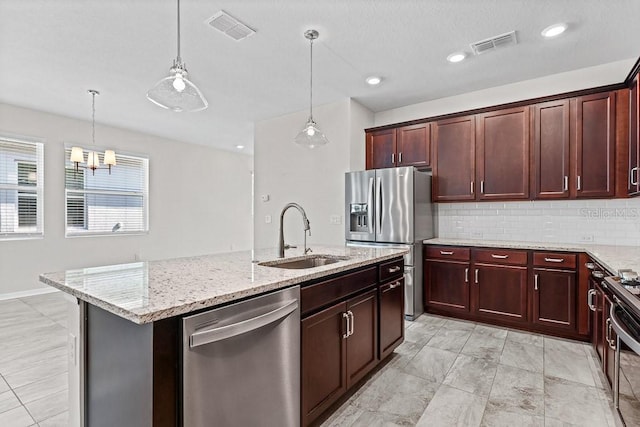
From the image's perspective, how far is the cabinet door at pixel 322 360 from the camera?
1673 millimetres

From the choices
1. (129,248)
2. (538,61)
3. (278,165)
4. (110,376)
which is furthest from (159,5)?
(129,248)

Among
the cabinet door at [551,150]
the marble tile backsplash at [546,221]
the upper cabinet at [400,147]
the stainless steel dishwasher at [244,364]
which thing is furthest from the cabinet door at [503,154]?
the stainless steel dishwasher at [244,364]

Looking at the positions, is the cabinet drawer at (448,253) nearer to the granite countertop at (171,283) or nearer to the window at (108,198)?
the granite countertop at (171,283)

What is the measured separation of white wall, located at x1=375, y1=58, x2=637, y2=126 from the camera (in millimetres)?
3320

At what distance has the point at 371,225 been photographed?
13.2 feet

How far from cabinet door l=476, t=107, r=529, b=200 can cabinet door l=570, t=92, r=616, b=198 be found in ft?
1.43

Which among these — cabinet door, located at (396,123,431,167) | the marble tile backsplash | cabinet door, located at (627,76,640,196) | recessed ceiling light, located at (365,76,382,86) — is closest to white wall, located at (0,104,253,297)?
recessed ceiling light, located at (365,76,382,86)

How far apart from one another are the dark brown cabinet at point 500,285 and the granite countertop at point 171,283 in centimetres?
198

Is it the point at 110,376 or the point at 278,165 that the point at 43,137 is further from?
the point at 110,376

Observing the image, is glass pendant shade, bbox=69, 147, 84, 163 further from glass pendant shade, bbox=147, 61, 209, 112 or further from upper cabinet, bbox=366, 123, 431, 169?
upper cabinet, bbox=366, 123, 431, 169

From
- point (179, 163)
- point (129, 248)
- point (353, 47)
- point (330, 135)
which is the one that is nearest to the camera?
point (353, 47)

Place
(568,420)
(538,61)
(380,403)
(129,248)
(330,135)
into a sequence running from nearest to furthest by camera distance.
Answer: (568,420), (380,403), (538,61), (330,135), (129,248)

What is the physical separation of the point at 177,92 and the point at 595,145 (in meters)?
3.74

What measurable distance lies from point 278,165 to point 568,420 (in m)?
4.35
